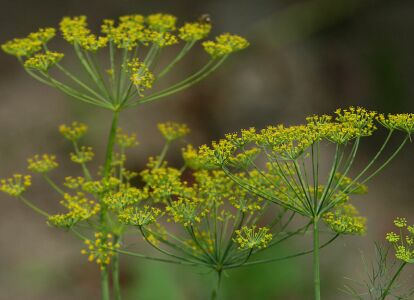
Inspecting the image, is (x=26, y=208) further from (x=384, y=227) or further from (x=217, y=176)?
(x=217, y=176)

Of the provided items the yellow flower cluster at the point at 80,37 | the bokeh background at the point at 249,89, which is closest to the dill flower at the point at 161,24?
the yellow flower cluster at the point at 80,37

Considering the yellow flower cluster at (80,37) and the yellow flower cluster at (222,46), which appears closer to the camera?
the yellow flower cluster at (80,37)

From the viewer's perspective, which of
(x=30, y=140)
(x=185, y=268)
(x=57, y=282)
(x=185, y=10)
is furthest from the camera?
(x=185, y=10)

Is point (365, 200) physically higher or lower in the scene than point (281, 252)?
higher

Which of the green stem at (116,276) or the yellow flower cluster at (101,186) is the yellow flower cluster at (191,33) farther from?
the green stem at (116,276)

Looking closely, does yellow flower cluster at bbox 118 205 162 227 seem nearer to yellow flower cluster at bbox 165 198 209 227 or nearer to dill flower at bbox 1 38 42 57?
yellow flower cluster at bbox 165 198 209 227

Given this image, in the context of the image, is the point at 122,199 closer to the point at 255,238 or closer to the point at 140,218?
the point at 140,218

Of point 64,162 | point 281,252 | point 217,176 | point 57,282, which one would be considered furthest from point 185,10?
point 217,176

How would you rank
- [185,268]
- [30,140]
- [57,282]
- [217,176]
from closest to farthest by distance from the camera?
[217,176], [185,268], [57,282], [30,140]

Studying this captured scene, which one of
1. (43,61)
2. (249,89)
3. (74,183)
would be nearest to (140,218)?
(74,183)
